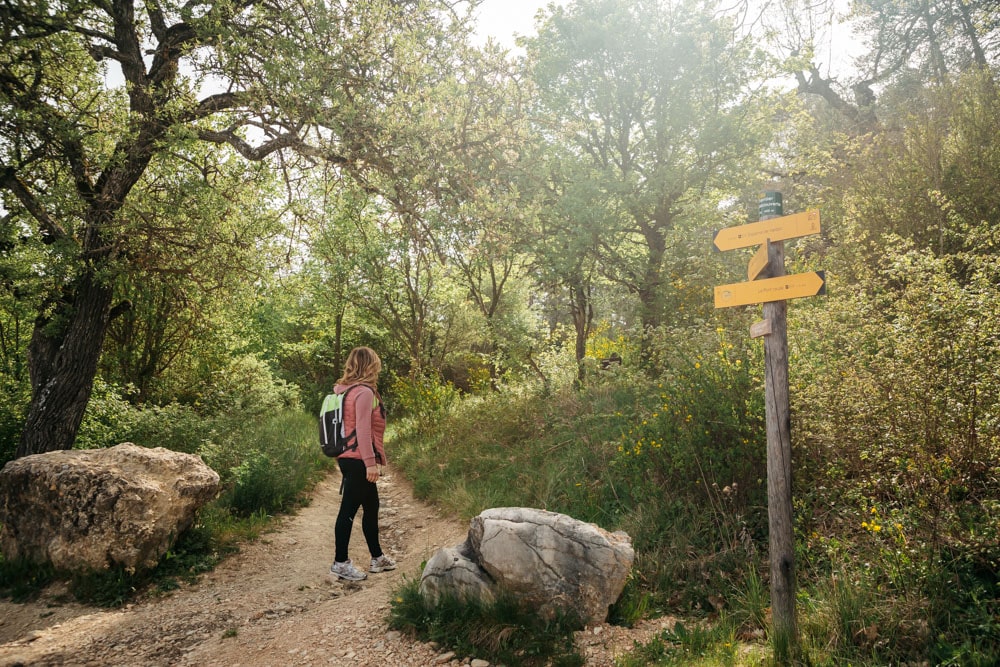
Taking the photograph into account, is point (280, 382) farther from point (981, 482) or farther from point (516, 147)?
point (981, 482)

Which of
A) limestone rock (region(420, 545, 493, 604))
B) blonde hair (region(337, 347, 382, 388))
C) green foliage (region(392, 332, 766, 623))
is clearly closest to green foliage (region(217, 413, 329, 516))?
green foliage (region(392, 332, 766, 623))

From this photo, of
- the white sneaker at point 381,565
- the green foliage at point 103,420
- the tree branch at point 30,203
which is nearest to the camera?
the white sneaker at point 381,565

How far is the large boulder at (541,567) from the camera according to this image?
412 cm

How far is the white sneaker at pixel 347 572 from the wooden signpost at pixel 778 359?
3.93 metres

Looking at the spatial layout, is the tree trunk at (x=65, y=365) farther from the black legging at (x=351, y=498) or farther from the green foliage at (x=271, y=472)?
the black legging at (x=351, y=498)

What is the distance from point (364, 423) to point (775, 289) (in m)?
3.83

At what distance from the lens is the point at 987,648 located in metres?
2.99

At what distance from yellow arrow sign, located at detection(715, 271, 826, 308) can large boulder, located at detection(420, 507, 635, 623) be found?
6.78ft

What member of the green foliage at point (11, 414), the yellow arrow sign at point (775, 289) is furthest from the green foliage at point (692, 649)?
the green foliage at point (11, 414)

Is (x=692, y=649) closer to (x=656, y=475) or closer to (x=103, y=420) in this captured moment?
(x=656, y=475)

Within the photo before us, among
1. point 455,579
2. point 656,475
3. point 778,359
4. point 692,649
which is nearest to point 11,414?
point 455,579

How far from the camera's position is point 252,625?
4855mm

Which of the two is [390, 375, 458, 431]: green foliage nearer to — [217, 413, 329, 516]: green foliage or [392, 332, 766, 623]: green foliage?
[217, 413, 329, 516]: green foliage

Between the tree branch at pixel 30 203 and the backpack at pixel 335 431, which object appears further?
the tree branch at pixel 30 203
